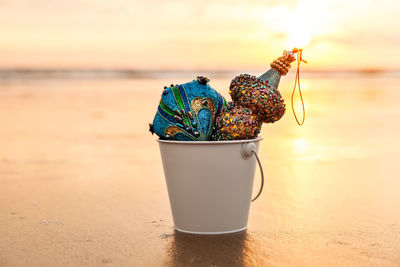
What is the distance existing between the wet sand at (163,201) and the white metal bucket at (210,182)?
86 millimetres

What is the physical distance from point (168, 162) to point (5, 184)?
4.66 feet

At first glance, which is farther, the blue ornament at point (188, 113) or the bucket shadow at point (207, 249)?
the blue ornament at point (188, 113)

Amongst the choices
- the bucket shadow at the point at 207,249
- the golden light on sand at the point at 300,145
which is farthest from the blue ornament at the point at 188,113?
the golden light on sand at the point at 300,145

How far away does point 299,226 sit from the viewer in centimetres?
248

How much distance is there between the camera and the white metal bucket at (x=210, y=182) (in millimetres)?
2322

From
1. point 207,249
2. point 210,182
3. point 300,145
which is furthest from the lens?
point 300,145

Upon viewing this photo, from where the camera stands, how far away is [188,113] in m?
2.36

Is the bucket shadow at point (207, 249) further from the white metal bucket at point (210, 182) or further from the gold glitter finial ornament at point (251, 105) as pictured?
the gold glitter finial ornament at point (251, 105)

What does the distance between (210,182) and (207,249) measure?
0.31 m

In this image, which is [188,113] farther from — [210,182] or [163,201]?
[163,201]

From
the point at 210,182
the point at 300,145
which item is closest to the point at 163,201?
the point at 210,182

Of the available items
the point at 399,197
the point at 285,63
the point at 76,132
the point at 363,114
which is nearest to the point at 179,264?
the point at 285,63

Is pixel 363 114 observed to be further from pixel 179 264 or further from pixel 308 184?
pixel 179 264

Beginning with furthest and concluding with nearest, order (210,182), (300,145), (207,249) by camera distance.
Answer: (300,145)
(210,182)
(207,249)
